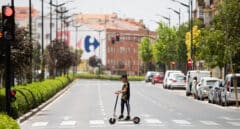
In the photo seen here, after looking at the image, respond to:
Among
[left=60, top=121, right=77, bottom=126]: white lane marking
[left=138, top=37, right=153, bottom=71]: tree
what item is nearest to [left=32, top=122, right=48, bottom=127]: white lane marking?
[left=60, top=121, right=77, bottom=126]: white lane marking

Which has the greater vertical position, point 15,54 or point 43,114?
point 15,54

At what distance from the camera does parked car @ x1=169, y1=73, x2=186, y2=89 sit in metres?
83.2

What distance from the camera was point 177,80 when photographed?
83.9 meters

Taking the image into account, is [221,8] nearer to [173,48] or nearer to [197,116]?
[197,116]

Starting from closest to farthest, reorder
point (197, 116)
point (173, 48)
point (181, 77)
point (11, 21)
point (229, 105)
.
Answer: point (11, 21) → point (197, 116) → point (229, 105) → point (181, 77) → point (173, 48)

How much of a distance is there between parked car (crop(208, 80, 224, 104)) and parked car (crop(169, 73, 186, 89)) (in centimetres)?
2896

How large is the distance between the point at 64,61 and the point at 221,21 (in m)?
45.0

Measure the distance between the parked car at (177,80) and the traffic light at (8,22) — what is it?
5720cm

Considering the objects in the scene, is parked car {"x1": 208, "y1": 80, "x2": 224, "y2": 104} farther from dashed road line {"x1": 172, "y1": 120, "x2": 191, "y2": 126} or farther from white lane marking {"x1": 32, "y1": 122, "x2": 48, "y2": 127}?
white lane marking {"x1": 32, "y1": 122, "x2": 48, "y2": 127}

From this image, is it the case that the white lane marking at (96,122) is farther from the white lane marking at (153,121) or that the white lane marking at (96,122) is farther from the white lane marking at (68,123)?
the white lane marking at (153,121)

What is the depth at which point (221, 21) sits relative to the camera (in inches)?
2154

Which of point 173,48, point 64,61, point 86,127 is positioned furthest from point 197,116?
point 173,48

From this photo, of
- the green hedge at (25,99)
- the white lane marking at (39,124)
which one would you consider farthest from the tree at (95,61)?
the white lane marking at (39,124)

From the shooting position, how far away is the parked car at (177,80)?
83188 millimetres
